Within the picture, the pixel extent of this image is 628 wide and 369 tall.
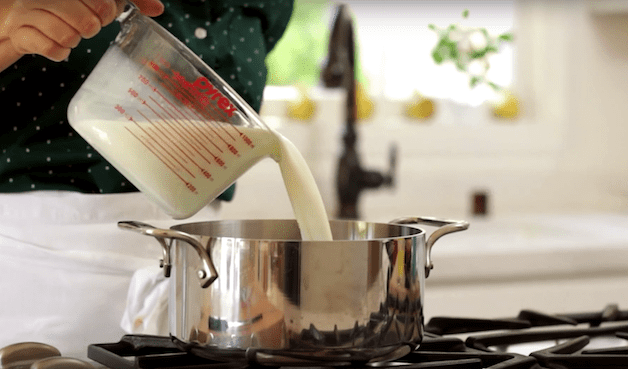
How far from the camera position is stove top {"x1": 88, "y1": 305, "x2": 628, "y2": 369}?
58 centimetres

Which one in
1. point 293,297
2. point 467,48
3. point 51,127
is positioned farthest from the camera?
point 467,48

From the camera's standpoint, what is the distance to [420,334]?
60 cm

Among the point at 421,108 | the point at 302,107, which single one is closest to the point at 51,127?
the point at 302,107

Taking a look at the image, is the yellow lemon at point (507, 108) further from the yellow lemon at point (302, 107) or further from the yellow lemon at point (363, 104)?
the yellow lemon at point (302, 107)

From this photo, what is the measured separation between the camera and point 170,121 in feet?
2.05

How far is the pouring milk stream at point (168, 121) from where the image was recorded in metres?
0.62

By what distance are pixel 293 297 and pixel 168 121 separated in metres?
0.17

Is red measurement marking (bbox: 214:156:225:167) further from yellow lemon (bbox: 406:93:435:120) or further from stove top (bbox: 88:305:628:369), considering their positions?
yellow lemon (bbox: 406:93:435:120)

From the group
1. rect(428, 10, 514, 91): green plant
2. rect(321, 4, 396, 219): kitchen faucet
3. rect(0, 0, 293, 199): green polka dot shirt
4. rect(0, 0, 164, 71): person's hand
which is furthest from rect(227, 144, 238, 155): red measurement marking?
rect(321, 4, 396, 219): kitchen faucet

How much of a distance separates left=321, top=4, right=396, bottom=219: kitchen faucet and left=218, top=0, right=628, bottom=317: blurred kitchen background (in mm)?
20

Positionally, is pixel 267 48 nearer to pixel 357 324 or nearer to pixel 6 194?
pixel 6 194

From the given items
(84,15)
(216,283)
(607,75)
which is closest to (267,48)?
(84,15)

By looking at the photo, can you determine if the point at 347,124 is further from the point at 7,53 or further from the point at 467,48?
the point at 7,53

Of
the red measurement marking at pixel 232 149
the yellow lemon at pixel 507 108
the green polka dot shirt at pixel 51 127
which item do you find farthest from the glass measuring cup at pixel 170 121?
the yellow lemon at pixel 507 108
